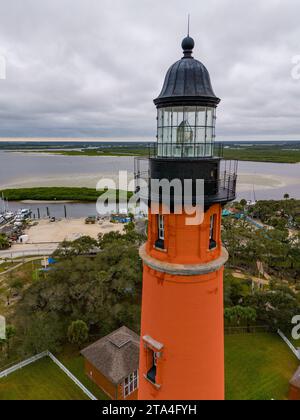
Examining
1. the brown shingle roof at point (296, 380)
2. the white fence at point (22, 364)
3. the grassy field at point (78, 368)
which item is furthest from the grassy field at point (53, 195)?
the brown shingle roof at point (296, 380)

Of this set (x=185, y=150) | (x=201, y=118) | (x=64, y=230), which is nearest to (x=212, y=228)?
(x=185, y=150)

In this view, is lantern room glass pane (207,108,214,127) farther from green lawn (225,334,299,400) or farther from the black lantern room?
green lawn (225,334,299,400)

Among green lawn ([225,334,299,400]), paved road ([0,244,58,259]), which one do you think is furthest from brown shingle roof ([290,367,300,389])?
paved road ([0,244,58,259])

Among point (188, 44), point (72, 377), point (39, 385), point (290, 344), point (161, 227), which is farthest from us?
point (290, 344)

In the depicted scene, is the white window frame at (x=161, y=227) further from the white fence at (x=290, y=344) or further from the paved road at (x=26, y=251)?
the paved road at (x=26, y=251)

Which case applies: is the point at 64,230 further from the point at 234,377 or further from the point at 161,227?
the point at 161,227

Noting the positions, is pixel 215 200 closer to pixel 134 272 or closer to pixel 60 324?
pixel 60 324

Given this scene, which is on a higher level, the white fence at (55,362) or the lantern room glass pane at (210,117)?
the lantern room glass pane at (210,117)

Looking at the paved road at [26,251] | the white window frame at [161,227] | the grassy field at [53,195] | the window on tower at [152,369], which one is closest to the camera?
the white window frame at [161,227]
